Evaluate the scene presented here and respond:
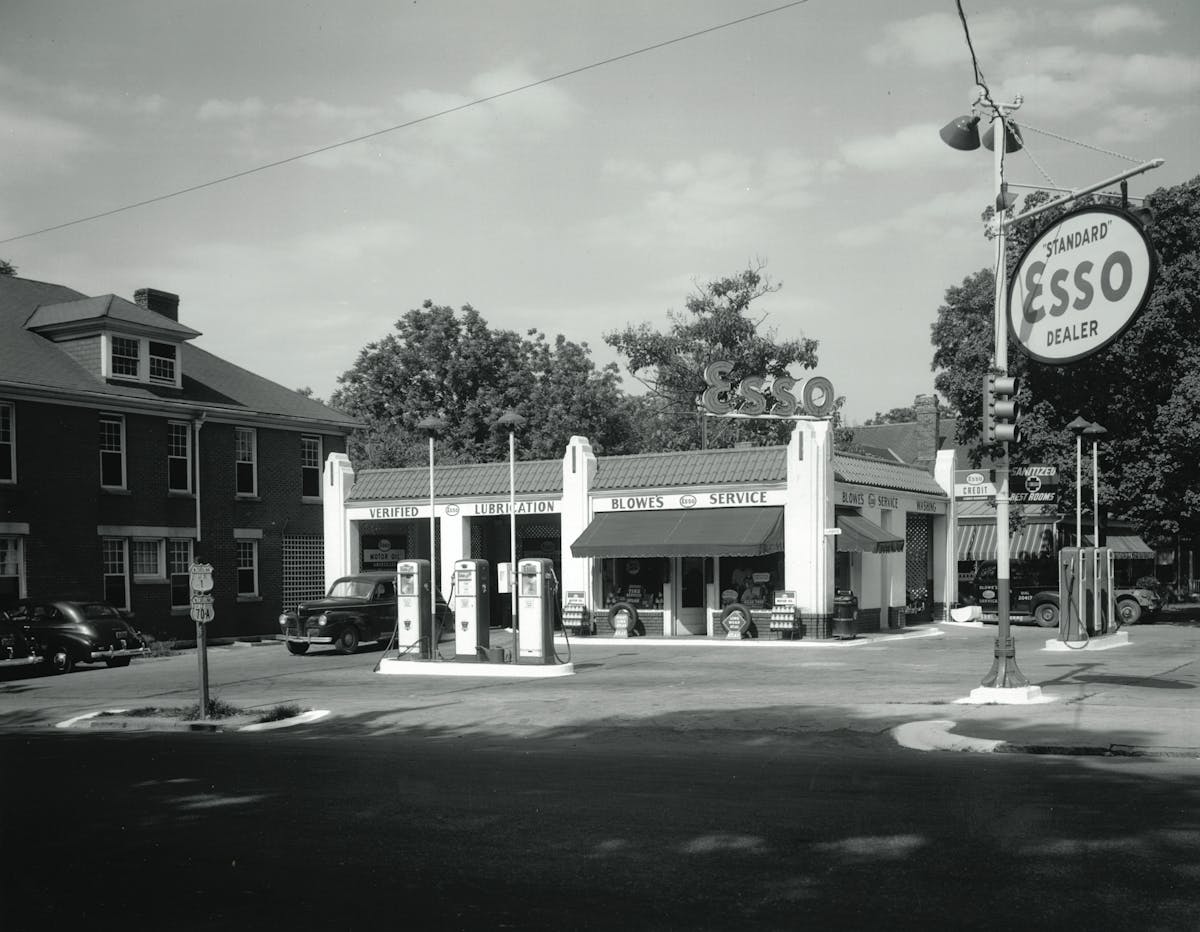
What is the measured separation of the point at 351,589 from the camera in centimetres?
2925

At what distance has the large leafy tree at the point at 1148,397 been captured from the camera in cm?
3316

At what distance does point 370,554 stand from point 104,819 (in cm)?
2882

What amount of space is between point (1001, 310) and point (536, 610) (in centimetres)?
1046

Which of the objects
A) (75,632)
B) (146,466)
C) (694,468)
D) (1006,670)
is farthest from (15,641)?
(1006,670)

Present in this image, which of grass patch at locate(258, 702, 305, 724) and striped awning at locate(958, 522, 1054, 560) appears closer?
grass patch at locate(258, 702, 305, 724)

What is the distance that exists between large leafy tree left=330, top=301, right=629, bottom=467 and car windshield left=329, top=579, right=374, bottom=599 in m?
27.3

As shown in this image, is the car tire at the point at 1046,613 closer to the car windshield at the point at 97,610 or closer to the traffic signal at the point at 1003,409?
the traffic signal at the point at 1003,409

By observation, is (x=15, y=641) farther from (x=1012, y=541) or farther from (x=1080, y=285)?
(x=1012, y=541)

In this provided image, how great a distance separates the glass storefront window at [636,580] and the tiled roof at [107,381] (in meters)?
10.3

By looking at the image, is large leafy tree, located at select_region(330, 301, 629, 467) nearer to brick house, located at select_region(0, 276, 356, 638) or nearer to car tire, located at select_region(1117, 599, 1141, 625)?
brick house, located at select_region(0, 276, 356, 638)

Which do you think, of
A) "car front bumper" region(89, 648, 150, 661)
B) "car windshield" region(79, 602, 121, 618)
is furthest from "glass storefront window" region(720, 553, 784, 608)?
"car windshield" region(79, 602, 121, 618)

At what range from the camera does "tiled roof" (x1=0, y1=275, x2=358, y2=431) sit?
30984 millimetres

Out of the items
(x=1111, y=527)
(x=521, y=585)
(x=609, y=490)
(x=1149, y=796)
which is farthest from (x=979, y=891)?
(x=1111, y=527)

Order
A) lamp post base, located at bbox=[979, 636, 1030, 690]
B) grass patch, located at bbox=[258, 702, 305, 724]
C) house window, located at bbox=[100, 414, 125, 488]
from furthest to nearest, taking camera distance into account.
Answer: house window, located at bbox=[100, 414, 125, 488] < grass patch, located at bbox=[258, 702, 305, 724] < lamp post base, located at bbox=[979, 636, 1030, 690]
